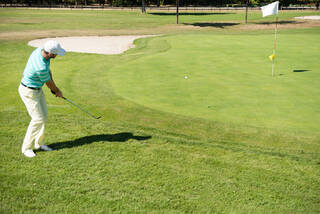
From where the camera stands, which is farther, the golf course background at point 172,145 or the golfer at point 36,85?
the golfer at point 36,85

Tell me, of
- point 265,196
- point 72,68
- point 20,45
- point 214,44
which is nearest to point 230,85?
point 265,196

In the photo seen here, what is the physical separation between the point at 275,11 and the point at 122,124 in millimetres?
7775

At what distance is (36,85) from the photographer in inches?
222

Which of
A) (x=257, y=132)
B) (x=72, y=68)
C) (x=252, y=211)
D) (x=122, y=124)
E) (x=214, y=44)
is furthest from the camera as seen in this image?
(x=214, y=44)

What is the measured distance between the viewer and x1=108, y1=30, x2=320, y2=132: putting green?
7.52 meters

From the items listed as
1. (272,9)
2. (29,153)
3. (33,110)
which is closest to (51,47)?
(33,110)

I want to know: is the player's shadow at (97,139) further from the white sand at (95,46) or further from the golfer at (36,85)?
the white sand at (95,46)

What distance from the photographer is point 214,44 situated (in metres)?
18.7

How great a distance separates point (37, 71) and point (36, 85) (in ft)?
1.05

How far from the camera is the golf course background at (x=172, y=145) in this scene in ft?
15.6

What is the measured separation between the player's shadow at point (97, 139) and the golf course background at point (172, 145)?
2cm

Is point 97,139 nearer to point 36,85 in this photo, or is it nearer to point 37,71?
point 36,85

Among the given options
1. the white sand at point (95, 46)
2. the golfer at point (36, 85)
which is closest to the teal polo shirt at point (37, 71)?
the golfer at point (36, 85)

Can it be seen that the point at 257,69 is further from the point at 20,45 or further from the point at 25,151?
the point at 20,45
